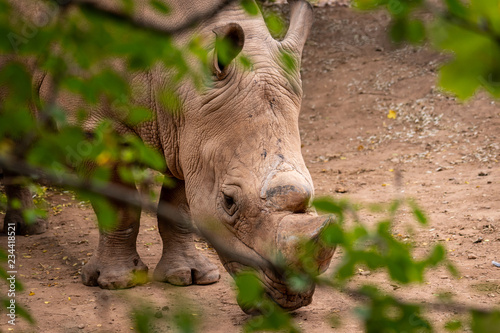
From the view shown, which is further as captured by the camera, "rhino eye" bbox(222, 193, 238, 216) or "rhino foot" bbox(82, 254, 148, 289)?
"rhino foot" bbox(82, 254, 148, 289)

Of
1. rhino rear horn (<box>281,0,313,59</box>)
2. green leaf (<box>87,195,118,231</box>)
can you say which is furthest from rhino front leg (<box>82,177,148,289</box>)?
green leaf (<box>87,195,118,231</box>)

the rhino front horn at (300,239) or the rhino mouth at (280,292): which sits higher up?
the rhino front horn at (300,239)

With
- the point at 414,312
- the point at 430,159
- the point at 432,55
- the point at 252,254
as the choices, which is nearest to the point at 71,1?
the point at 414,312

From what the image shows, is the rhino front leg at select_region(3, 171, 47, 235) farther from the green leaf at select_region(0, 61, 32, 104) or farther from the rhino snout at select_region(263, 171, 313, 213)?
the green leaf at select_region(0, 61, 32, 104)

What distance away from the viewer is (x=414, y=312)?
1246mm

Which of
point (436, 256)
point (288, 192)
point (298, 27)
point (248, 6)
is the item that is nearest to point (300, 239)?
point (288, 192)

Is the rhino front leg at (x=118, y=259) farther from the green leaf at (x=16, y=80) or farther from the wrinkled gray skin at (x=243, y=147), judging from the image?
the green leaf at (x=16, y=80)

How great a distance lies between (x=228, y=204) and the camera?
418 cm

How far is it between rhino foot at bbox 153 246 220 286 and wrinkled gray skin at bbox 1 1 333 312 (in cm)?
33

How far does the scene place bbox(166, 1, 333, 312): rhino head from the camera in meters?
3.74

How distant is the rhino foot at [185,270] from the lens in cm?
540

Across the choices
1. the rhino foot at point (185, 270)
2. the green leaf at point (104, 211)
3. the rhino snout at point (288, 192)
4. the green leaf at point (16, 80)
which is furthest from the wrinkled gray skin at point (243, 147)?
the green leaf at point (16, 80)

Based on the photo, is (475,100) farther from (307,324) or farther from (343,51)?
(307,324)

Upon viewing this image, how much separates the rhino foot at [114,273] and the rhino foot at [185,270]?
0.16m
